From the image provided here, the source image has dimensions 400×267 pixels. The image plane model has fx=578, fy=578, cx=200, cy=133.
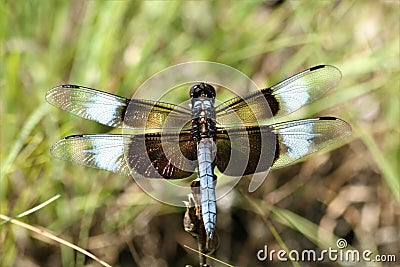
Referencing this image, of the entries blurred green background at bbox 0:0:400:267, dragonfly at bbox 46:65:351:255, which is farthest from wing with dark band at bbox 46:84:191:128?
blurred green background at bbox 0:0:400:267

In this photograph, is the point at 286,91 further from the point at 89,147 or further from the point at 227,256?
the point at 227,256

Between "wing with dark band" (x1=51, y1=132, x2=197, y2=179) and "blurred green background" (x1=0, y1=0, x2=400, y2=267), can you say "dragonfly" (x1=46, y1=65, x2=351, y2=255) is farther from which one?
"blurred green background" (x1=0, y1=0, x2=400, y2=267)

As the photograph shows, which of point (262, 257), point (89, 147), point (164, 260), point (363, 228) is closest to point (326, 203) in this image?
point (363, 228)

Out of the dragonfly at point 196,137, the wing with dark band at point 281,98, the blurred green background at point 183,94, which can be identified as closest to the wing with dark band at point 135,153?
the dragonfly at point 196,137

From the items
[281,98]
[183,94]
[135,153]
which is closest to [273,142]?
[281,98]

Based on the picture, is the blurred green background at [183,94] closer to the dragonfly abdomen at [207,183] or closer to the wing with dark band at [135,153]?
the wing with dark band at [135,153]
